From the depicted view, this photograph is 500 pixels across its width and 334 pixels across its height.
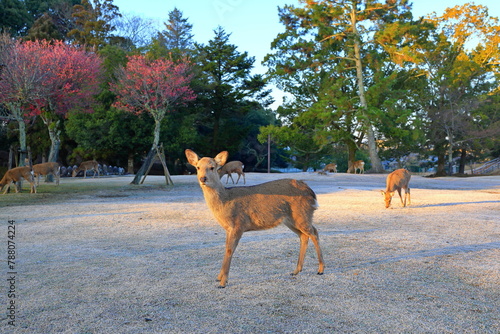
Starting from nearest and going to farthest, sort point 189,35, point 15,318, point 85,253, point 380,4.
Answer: point 15,318 → point 85,253 → point 380,4 → point 189,35

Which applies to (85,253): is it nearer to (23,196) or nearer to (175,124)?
(23,196)

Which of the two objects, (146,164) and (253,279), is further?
(146,164)

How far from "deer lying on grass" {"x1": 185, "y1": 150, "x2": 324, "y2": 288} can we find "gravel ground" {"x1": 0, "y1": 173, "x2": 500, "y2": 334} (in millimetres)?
459

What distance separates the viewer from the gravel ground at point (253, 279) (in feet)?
10.9

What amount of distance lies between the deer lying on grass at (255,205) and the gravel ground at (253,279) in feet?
1.51

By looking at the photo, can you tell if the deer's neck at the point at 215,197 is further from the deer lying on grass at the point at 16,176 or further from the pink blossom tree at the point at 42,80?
the pink blossom tree at the point at 42,80

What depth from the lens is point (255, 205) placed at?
15.5 ft

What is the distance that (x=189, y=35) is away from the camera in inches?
2356

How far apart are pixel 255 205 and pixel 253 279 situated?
80cm

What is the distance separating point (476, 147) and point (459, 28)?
9.68 m

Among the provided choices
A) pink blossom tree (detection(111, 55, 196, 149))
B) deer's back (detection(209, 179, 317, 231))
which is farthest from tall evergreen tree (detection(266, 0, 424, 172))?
deer's back (detection(209, 179, 317, 231))

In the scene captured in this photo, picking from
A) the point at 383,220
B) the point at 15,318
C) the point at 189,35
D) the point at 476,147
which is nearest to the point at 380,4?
the point at 476,147

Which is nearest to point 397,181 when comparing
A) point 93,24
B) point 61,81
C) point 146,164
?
point 146,164

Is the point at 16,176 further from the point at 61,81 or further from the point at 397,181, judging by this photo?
the point at 397,181
